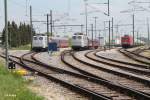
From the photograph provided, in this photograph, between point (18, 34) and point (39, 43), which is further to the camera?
point (18, 34)

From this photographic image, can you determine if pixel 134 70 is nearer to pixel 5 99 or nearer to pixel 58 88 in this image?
pixel 58 88

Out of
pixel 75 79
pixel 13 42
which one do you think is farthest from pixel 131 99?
pixel 13 42

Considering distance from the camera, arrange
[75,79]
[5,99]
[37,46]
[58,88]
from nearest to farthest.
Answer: [5,99]
[58,88]
[75,79]
[37,46]

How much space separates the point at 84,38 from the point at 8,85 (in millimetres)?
61599

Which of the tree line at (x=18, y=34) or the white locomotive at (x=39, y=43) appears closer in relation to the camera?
the white locomotive at (x=39, y=43)

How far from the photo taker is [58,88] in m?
19.4

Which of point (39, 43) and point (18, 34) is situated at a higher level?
point (18, 34)

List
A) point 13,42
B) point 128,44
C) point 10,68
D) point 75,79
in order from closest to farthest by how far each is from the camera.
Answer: point 75,79 → point 10,68 → point 128,44 → point 13,42

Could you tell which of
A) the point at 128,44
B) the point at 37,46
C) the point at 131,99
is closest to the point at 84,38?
the point at 37,46

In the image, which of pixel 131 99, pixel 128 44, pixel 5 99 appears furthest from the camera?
pixel 128 44

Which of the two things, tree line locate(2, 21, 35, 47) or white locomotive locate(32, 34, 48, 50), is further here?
tree line locate(2, 21, 35, 47)

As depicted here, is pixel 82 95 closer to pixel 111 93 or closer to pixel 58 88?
pixel 111 93

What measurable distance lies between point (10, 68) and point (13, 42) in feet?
344

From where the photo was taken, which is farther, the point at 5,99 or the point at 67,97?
the point at 67,97
